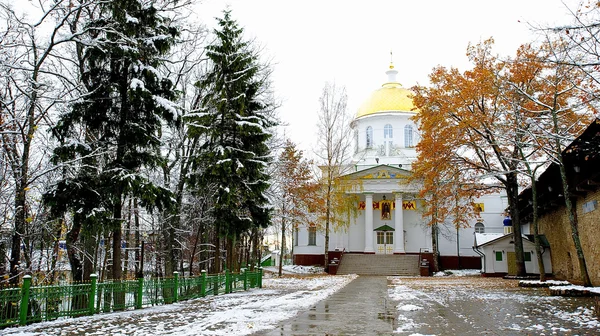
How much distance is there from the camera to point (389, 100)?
1918 inches

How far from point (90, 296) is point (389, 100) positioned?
1594 inches

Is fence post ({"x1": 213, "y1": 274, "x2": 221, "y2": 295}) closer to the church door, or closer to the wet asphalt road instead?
the wet asphalt road

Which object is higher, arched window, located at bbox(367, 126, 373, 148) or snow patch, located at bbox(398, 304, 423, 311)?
arched window, located at bbox(367, 126, 373, 148)

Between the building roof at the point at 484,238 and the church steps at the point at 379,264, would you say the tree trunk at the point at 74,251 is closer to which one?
the church steps at the point at 379,264

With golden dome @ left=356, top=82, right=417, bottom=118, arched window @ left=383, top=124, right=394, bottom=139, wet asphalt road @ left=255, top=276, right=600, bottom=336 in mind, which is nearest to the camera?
wet asphalt road @ left=255, top=276, right=600, bottom=336

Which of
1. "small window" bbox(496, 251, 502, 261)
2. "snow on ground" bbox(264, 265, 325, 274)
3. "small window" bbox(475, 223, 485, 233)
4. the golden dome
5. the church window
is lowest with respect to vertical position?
"snow on ground" bbox(264, 265, 325, 274)

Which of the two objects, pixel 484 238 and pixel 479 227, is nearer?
pixel 484 238

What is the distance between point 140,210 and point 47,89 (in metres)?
10.5

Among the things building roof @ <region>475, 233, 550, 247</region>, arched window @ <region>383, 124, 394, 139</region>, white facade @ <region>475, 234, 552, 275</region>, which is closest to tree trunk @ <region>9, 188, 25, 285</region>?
building roof @ <region>475, 233, 550, 247</region>

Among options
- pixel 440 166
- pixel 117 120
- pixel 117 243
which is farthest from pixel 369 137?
pixel 117 243

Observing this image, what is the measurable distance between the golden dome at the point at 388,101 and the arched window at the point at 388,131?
1633 mm

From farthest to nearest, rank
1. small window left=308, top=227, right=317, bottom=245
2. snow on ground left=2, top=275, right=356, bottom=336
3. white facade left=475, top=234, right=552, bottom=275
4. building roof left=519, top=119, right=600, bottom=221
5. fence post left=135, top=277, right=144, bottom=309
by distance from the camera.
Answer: small window left=308, top=227, right=317, bottom=245 < white facade left=475, top=234, right=552, bottom=275 < building roof left=519, top=119, right=600, bottom=221 < fence post left=135, top=277, right=144, bottom=309 < snow on ground left=2, top=275, right=356, bottom=336

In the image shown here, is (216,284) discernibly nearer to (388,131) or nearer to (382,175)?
Answer: (382,175)

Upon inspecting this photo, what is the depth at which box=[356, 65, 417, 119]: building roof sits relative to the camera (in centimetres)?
4819
